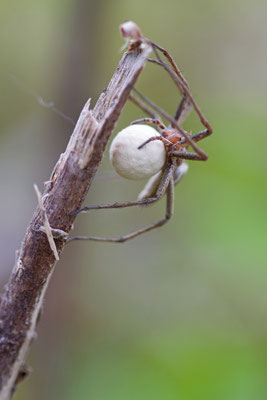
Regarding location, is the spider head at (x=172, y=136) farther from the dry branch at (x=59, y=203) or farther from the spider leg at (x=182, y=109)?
the dry branch at (x=59, y=203)

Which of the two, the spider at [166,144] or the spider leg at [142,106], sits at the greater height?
the spider leg at [142,106]

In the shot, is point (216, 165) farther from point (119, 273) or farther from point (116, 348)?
point (116, 348)

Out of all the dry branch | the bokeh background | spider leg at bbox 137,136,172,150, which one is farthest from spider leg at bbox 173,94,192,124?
the bokeh background

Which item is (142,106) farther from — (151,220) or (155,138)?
(151,220)

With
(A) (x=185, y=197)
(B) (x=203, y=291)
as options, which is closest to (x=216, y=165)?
(A) (x=185, y=197)

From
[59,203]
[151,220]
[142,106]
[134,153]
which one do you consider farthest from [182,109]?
[151,220]

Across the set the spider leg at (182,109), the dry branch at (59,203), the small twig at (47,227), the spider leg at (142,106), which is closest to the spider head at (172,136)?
the spider leg at (142,106)

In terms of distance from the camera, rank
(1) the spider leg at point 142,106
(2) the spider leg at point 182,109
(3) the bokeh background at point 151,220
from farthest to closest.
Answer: (3) the bokeh background at point 151,220 < (2) the spider leg at point 182,109 < (1) the spider leg at point 142,106

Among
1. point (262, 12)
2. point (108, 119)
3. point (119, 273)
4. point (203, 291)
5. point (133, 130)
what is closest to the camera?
point (108, 119)
